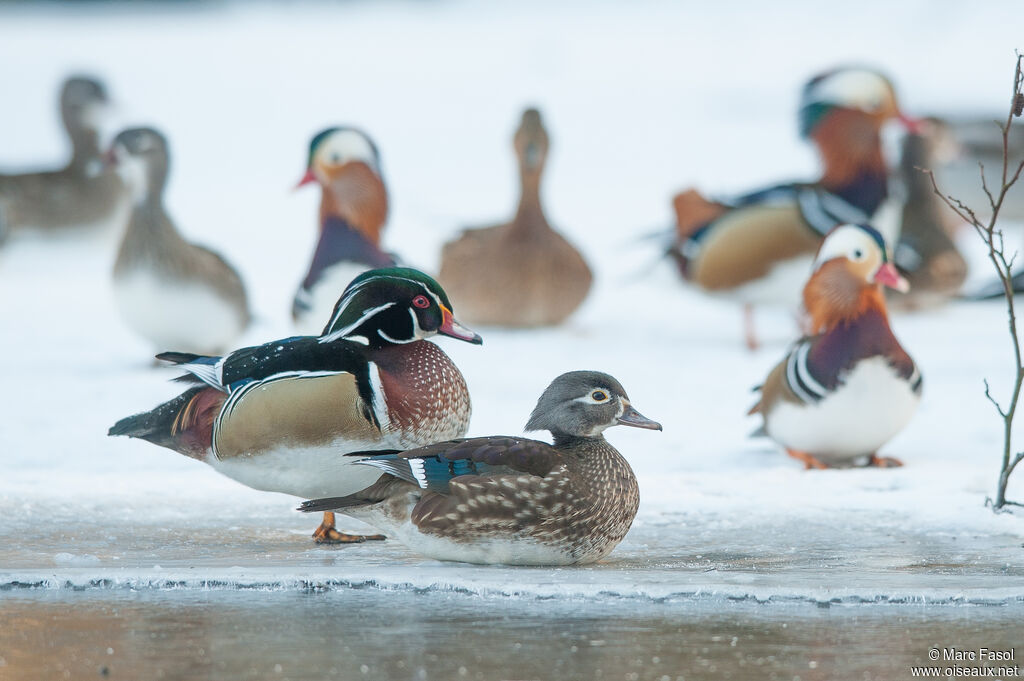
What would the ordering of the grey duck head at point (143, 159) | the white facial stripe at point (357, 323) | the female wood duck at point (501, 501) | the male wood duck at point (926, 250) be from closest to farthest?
the female wood duck at point (501, 501) < the white facial stripe at point (357, 323) < the grey duck head at point (143, 159) < the male wood duck at point (926, 250)

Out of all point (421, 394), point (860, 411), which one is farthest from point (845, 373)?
point (421, 394)

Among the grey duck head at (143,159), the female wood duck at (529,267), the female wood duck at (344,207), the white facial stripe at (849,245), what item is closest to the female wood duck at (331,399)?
the white facial stripe at (849,245)

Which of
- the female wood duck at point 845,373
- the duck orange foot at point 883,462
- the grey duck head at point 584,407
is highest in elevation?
the female wood duck at point 845,373

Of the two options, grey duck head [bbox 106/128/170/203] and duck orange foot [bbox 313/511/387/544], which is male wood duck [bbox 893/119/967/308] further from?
duck orange foot [bbox 313/511/387/544]

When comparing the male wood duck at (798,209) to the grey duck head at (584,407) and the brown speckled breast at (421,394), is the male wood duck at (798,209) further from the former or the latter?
the grey duck head at (584,407)

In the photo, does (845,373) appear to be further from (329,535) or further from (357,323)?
(329,535)

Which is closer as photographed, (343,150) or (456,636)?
(456,636)

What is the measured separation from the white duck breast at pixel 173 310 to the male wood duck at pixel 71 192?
11.8 feet

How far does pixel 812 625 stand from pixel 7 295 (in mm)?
7662

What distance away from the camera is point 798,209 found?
27.2 ft

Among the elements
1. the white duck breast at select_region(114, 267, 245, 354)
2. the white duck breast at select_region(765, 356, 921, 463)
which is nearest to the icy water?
the white duck breast at select_region(765, 356, 921, 463)

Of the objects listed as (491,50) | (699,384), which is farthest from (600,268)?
(491,50)

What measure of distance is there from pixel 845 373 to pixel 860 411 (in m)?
0.15

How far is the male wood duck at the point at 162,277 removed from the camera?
7.29 m
